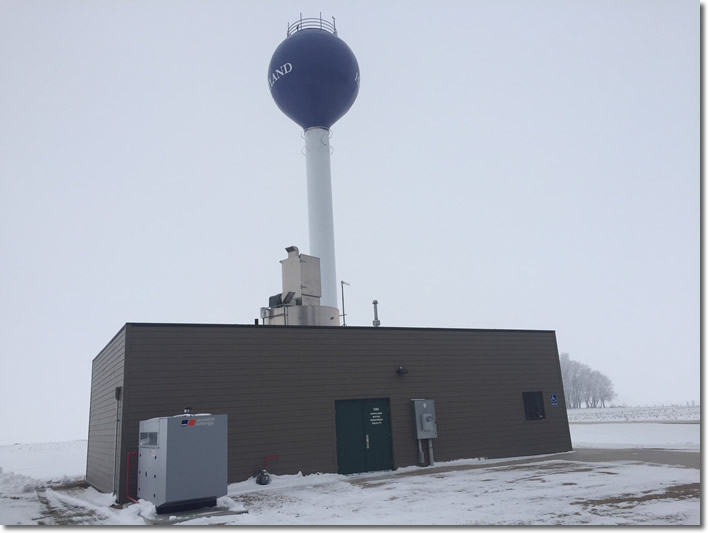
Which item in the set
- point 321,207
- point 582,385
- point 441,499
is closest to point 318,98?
point 321,207

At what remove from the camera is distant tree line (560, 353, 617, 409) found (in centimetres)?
10931

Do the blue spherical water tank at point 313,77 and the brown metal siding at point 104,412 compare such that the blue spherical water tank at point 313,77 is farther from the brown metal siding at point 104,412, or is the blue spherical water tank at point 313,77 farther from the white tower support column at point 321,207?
the brown metal siding at point 104,412

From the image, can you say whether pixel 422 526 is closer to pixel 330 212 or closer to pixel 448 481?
pixel 448 481

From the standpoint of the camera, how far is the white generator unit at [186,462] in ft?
34.6

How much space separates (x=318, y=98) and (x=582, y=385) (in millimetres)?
104842

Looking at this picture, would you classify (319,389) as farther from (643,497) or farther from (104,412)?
(643,497)

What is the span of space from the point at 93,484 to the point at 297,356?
8.03 meters

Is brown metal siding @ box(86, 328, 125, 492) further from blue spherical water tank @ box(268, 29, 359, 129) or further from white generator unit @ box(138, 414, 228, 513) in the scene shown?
blue spherical water tank @ box(268, 29, 359, 129)

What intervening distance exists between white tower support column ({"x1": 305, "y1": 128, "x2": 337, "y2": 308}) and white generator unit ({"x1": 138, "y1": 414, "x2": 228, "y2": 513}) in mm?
10802

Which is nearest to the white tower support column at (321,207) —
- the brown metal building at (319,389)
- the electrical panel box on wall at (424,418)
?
the brown metal building at (319,389)

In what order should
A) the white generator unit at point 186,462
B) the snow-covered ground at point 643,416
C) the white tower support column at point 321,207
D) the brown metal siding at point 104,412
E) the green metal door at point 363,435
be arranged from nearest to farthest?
the white generator unit at point 186,462 < the brown metal siding at point 104,412 < the green metal door at point 363,435 < the white tower support column at point 321,207 < the snow-covered ground at point 643,416

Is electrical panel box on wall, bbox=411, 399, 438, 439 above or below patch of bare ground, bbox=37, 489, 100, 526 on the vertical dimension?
above

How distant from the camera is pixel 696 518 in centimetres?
779

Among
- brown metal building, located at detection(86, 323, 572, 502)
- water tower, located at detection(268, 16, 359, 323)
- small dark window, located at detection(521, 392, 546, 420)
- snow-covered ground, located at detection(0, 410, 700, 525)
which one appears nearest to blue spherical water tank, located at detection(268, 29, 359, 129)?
water tower, located at detection(268, 16, 359, 323)
